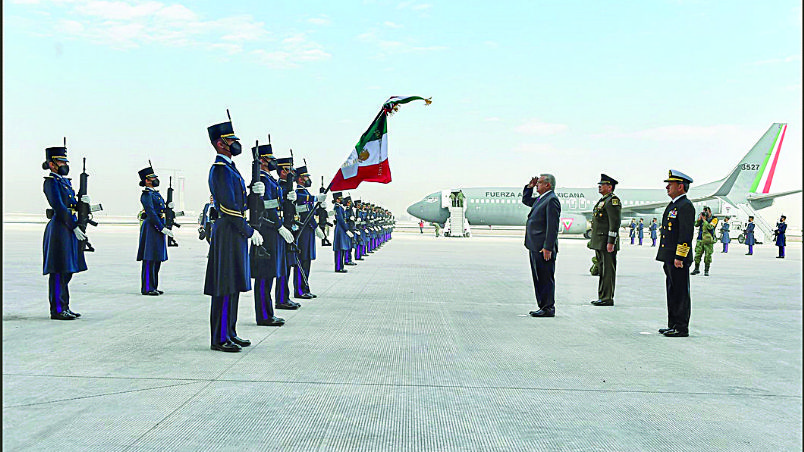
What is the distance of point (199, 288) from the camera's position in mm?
10086

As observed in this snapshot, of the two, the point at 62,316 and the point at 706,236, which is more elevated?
the point at 706,236

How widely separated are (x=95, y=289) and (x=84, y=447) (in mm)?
7434

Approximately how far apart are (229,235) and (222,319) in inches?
30.1

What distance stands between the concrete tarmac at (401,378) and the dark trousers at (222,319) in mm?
184

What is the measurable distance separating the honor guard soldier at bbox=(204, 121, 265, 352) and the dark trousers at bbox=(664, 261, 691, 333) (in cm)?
448

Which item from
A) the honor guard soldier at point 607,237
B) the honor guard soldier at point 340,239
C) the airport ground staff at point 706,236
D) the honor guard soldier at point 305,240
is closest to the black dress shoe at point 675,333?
the honor guard soldier at point 607,237

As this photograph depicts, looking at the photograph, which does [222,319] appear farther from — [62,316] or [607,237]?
[607,237]

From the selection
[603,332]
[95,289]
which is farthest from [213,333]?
[95,289]

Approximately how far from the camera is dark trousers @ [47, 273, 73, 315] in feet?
22.5

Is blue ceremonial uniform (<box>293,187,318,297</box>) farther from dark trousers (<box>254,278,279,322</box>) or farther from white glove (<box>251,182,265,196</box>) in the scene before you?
white glove (<box>251,182,265,196</box>)

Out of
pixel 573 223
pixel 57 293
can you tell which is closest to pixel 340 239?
pixel 57 293

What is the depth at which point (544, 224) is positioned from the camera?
7898 mm

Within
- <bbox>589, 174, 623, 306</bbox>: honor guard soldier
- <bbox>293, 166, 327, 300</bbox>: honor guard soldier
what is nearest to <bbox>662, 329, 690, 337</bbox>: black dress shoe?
<bbox>589, 174, 623, 306</bbox>: honor guard soldier

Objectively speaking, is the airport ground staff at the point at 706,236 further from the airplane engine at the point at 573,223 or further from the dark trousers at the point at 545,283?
the airplane engine at the point at 573,223
